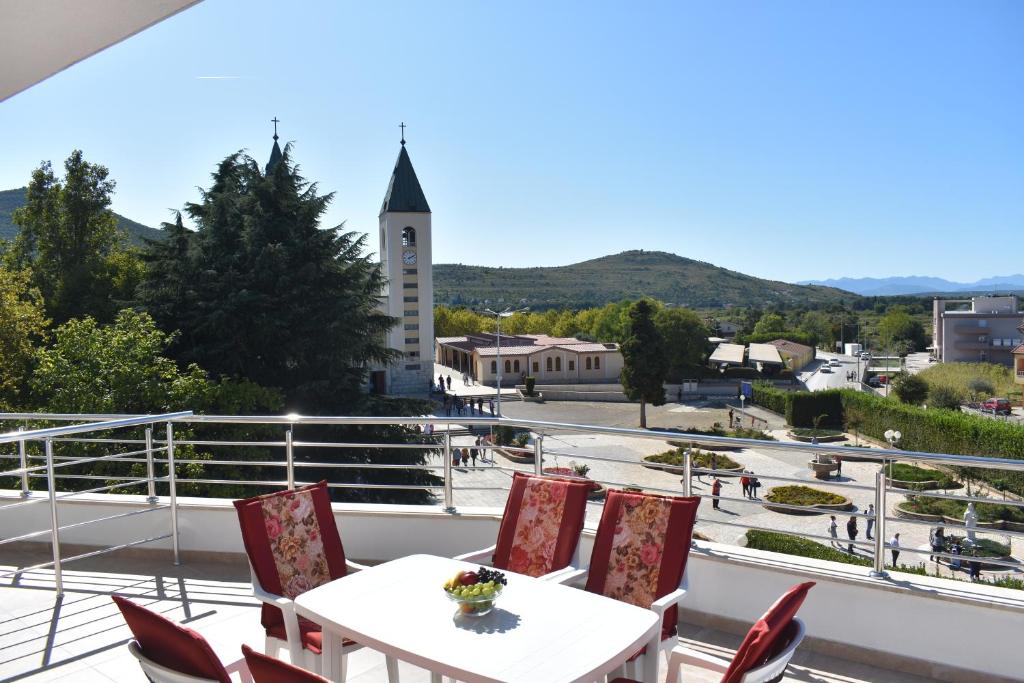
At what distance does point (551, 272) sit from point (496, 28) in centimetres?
12409

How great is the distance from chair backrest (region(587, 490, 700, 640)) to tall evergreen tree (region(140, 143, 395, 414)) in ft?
40.0

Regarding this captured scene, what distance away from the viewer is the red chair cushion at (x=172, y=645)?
192 centimetres

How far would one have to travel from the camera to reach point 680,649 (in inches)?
105

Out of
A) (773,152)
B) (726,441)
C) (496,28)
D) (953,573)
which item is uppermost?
(773,152)

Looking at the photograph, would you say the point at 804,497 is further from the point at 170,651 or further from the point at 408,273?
the point at 408,273

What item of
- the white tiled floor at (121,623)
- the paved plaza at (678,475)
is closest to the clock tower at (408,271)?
the paved plaza at (678,475)

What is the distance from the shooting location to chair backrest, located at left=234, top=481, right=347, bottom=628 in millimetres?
3170

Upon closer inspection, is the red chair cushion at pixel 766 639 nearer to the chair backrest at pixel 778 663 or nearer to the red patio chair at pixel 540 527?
the chair backrest at pixel 778 663

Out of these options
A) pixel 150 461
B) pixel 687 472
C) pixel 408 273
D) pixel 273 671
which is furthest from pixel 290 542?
pixel 408 273

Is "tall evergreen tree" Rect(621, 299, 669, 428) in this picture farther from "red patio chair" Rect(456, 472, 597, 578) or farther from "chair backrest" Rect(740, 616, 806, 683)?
"chair backrest" Rect(740, 616, 806, 683)

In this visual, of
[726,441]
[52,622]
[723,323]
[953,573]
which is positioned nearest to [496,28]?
[726,441]

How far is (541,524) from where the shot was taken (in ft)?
11.7

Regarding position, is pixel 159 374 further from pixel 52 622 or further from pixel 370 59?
→ pixel 52 622

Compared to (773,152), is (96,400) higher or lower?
lower
